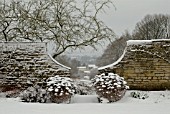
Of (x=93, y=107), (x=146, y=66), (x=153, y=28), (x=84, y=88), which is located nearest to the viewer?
(x=93, y=107)

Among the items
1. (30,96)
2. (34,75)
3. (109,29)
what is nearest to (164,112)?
(30,96)

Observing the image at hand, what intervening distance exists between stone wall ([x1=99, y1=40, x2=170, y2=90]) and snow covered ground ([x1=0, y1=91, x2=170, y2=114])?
0.76 metres

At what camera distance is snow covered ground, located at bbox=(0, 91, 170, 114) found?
255 inches

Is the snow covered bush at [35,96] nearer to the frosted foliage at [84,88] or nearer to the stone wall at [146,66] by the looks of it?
the frosted foliage at [84,88]

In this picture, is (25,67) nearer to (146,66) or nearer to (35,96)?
(35,96)

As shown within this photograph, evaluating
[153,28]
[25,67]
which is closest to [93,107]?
[25,67]

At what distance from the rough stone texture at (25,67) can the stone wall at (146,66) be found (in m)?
1.53

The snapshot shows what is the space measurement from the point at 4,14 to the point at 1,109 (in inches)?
260

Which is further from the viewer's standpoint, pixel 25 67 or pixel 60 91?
pixel 25 67

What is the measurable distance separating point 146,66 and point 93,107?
2.72m

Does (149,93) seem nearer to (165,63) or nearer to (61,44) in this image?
(165,63)

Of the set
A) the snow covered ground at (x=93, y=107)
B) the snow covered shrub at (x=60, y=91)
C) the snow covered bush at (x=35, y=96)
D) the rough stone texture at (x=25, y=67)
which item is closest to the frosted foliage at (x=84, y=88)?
the rough stone texture at (x=25, y=67)

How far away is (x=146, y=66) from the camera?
8.92 meters

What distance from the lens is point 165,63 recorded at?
29.1 ft
